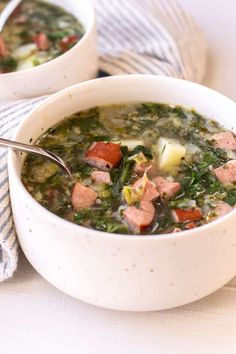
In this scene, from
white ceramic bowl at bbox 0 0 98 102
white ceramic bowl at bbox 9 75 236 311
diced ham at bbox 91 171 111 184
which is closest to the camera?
white ceramic bowl at bbox 9 75 236 311

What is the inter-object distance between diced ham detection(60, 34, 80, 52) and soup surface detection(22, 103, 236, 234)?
1.42 feet

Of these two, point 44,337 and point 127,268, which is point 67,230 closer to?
point 127,268

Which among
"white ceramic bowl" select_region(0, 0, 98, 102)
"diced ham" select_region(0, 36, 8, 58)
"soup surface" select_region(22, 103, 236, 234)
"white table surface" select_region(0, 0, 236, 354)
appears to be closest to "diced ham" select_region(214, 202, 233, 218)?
"soup surface" select_region(22, 103, 236, 234)

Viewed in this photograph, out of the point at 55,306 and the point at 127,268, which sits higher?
the point at 127,268

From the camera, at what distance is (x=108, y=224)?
5.29 feet

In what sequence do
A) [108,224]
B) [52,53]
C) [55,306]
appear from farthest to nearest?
[52,53] → [55,306] → [108,224]

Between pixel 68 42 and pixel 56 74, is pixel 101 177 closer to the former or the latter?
pixel 56 74

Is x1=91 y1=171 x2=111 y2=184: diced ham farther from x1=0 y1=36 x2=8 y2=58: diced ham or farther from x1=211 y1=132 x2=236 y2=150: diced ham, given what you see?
x1=0 y1=36 x2=8 y2=58: diced ham

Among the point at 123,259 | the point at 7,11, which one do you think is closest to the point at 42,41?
the point at 7,11

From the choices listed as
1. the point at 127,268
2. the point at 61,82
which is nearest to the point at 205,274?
the point at 127,268

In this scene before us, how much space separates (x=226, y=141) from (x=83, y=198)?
418 mm

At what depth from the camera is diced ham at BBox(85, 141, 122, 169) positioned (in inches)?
70.1

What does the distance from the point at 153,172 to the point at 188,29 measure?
898 millimetres

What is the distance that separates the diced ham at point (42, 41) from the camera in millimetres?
2350
